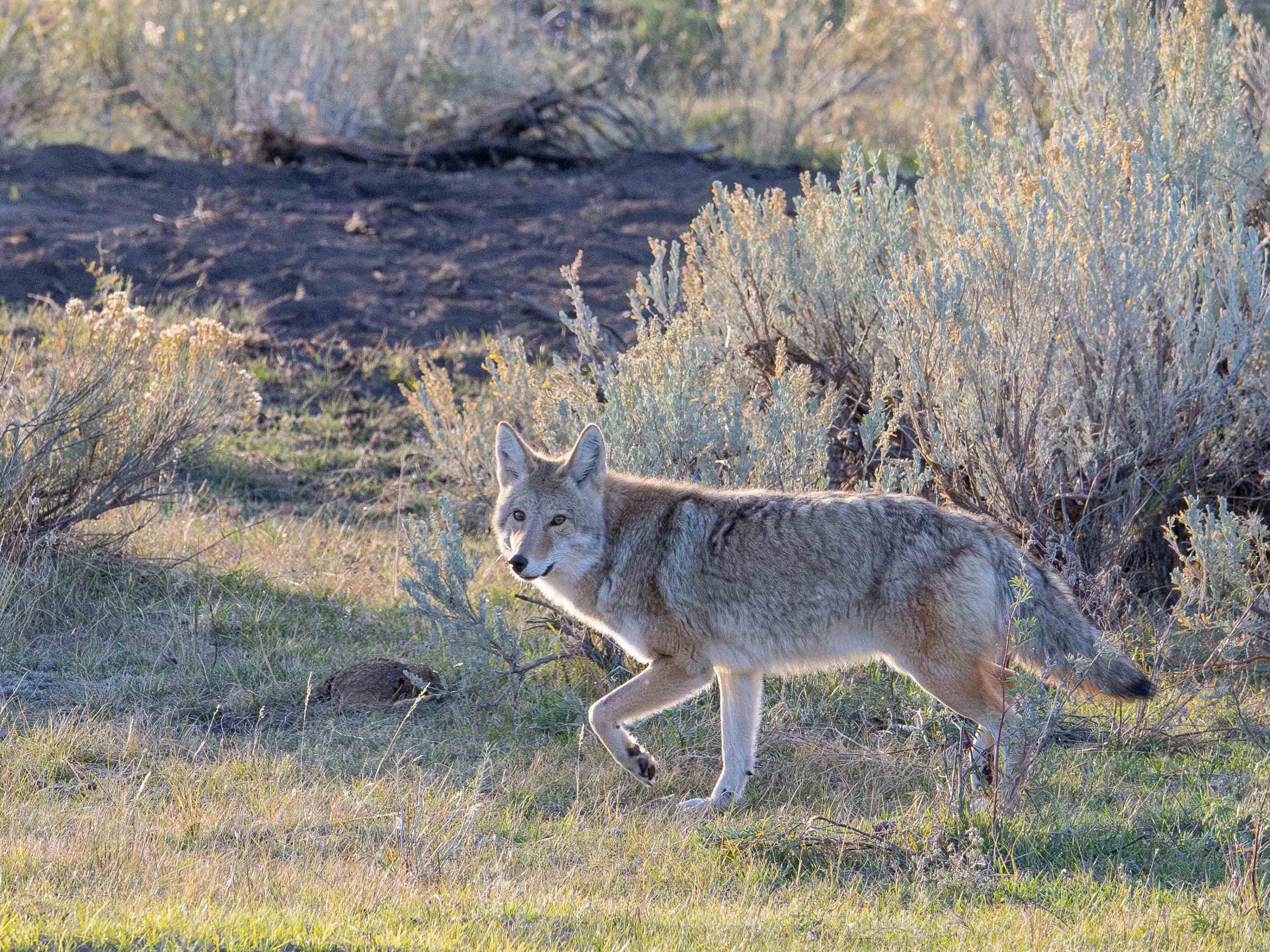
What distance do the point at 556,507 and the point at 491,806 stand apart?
115 cm

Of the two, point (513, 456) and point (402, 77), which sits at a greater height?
point (402, 77)

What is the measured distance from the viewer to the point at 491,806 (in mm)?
5238

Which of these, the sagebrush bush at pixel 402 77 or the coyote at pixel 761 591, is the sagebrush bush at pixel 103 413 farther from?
the sagebrush bush at pixel 402 77

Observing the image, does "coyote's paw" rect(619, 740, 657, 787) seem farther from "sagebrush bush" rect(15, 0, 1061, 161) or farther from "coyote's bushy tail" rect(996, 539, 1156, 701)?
"sagebrush bush" rect(15, 0, 1061, 161)

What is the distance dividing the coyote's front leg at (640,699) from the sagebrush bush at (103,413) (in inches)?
131

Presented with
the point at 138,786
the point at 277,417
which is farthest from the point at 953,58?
the point at 138,786

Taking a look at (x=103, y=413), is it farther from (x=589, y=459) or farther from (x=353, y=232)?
(x=353, y=232)

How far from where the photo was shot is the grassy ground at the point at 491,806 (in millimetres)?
4176

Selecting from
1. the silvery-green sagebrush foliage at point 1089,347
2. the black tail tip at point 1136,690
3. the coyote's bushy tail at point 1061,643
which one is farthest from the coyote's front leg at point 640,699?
the silvery-green sagebrush foliage at point 1089,347

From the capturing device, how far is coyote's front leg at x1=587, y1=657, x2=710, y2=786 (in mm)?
5340

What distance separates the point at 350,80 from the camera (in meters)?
15.5

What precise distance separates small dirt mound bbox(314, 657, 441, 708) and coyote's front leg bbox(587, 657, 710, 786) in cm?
122

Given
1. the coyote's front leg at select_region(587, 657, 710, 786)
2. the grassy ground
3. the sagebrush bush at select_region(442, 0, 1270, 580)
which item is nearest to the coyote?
the coyote's front leg at select_region(587, 657, 710, 786)

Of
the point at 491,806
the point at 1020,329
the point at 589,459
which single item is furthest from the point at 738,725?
the point at 1020,329
